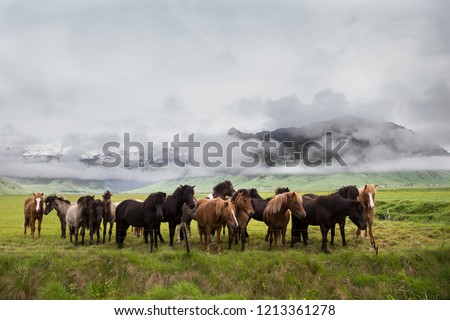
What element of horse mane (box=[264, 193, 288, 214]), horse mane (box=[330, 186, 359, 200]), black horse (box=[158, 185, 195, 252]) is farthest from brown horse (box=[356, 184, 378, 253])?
black horse (box=[158, 185, 195, 252])

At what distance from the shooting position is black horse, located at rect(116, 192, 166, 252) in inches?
651

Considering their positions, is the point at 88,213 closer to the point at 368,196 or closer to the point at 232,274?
the point at 232,274

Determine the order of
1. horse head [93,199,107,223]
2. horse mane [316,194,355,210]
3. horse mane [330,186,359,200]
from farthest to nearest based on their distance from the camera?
horse head [93,199,107,223] → horse mane [330,186,359,200] → horse mane [316,194,355,210]

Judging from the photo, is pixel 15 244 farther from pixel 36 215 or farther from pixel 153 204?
pixel 153 204

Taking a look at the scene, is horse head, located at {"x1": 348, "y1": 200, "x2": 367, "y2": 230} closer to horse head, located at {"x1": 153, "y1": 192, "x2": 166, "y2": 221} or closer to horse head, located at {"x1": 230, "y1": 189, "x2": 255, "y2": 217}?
horse head, located at {"x1": 230, "y1": 189, "x2": 255, "y2": 217}

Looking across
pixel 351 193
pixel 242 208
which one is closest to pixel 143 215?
pixel 242 208

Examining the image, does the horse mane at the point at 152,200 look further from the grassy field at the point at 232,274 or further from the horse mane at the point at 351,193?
the horse mane at the point at 351,193

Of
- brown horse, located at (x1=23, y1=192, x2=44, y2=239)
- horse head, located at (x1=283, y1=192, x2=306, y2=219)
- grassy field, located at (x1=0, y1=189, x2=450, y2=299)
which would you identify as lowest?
grassy field, located at (x1=0, y1=189, x2=450, y2=299)

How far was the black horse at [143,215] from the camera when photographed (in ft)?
54.3

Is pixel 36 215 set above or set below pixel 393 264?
above

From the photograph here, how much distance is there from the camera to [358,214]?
15.0m
